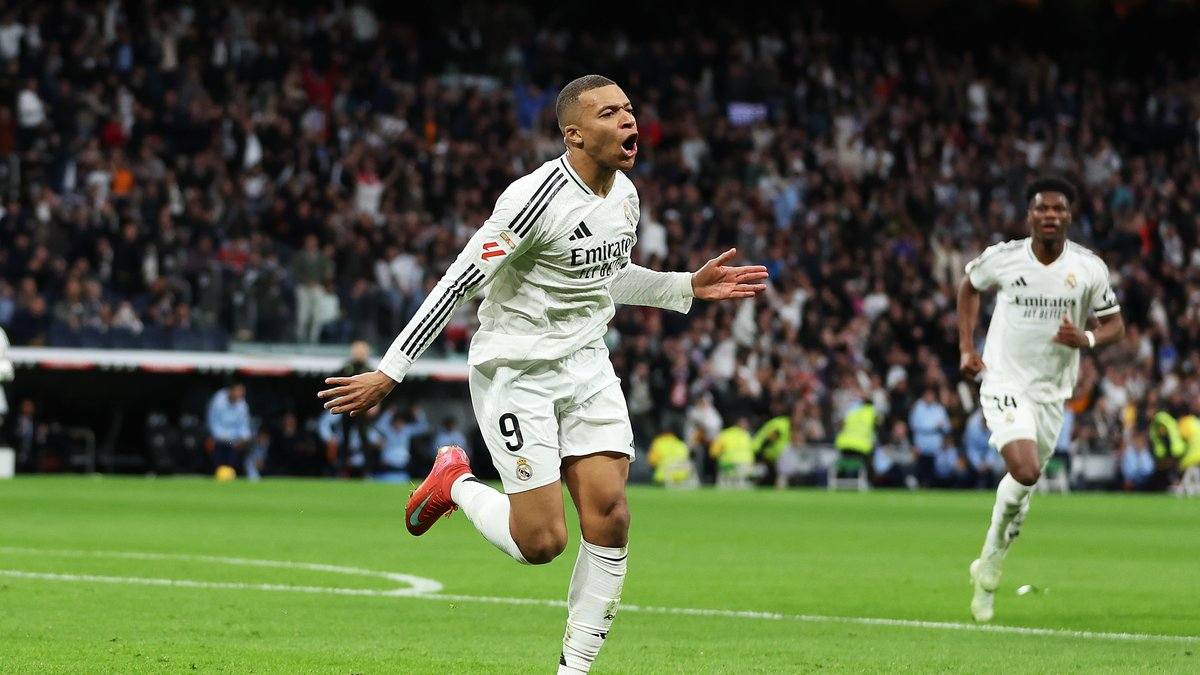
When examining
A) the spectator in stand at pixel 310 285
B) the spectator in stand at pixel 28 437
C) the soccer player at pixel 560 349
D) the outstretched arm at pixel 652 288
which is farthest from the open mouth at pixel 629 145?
the spectator in stand at pixel 28 437

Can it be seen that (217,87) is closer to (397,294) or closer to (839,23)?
(397,294)

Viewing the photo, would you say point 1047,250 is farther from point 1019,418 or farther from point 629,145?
point 629,145

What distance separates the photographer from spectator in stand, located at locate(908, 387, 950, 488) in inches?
1169

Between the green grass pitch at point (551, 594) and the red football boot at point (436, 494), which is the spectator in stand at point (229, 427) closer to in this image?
the green grass pitch at point (551, 594)

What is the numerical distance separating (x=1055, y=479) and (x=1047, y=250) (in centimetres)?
2004

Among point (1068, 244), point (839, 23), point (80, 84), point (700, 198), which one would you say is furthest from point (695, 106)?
point (1068, 244)

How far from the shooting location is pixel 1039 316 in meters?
11.5

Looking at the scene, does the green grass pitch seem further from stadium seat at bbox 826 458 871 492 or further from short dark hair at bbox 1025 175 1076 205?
stadium seat at bbox 826 458 871 492

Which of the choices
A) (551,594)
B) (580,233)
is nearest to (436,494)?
(580,233)

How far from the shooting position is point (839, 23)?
135 ft

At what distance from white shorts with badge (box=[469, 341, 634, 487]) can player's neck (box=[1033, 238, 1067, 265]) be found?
5046 millimetres

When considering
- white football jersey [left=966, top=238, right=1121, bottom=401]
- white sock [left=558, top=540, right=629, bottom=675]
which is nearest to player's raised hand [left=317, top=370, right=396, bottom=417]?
white sock [left=558, top=540, right=629, bottom=675]

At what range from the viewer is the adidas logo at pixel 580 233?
279 inches

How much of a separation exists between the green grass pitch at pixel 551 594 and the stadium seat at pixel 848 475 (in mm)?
8380
